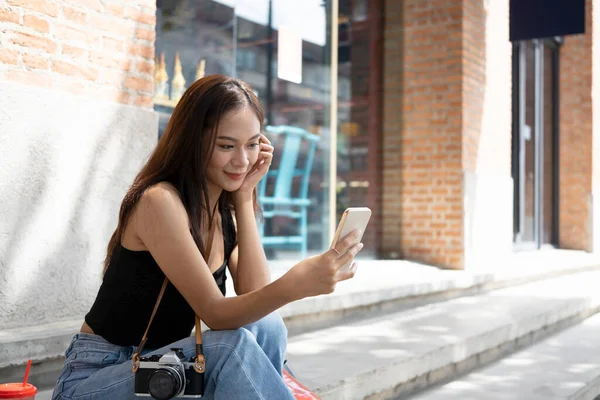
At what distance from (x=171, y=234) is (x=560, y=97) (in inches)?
403

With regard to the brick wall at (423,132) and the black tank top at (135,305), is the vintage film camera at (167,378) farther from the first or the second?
the brick wall at (423,132)

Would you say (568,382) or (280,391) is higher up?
(280,391)

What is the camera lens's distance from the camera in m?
1.72

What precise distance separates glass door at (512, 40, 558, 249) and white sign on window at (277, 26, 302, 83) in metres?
4.65

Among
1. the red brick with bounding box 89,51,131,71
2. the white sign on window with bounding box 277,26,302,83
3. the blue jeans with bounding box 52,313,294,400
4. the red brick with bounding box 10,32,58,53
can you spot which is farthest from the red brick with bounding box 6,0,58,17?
the white sign on window with bounding box 277,26,302,83

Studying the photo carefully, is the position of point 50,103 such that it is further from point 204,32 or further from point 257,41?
point 257,41

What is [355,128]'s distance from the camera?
671cm

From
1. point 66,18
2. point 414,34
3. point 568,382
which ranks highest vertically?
point 414,34

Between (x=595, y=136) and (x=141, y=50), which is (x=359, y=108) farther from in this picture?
(x=595, y=136)

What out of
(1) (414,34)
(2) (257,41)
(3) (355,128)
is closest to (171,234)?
(2) (257,41)

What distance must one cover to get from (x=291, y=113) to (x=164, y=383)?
4.24m

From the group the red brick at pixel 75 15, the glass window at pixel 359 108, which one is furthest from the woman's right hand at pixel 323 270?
the glass window at pixel 359 108

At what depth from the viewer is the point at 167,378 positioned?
1.73 meters

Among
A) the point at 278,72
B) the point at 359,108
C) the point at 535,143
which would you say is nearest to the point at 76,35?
the point at 278,72
